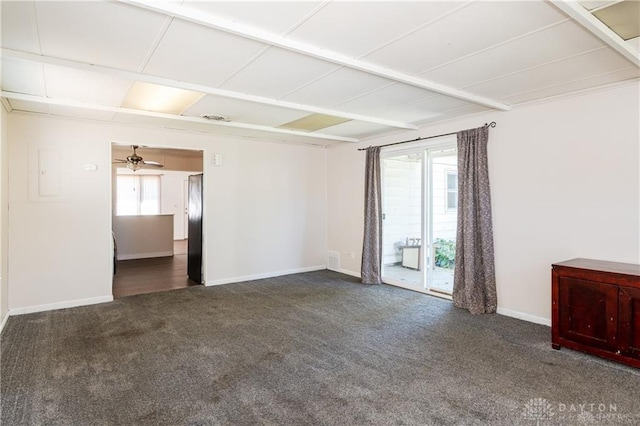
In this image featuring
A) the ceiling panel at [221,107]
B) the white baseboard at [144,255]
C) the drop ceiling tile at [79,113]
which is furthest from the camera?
the white baseboard at [144,255]

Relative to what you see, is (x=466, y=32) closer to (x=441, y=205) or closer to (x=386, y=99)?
(x=386, y=99)

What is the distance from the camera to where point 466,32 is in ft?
7.38

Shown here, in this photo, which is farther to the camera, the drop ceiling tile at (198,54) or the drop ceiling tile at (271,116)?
the drop ceiling tile at (271,116)

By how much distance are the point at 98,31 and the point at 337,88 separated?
1.93 m

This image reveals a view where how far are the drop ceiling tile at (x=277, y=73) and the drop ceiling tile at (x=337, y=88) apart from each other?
12cm

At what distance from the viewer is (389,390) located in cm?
243

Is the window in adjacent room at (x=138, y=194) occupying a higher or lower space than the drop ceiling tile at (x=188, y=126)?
lower

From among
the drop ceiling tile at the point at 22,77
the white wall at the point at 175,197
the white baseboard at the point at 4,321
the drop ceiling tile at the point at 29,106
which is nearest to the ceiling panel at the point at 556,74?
the drop ceiling tile at the point at 22,77

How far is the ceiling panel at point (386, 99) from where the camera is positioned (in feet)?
11.2

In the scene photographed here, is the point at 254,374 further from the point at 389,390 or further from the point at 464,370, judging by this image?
the point at 464,370

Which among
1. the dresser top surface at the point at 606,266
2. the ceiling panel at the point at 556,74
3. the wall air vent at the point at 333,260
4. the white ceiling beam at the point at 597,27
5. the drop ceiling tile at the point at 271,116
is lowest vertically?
the wall air vent at the point at 333,260

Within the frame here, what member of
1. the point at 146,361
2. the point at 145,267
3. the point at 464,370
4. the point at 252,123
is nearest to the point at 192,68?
the point at 252,123

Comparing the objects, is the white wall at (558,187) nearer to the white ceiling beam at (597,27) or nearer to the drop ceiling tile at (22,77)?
the white ceiling beam at (597,27)

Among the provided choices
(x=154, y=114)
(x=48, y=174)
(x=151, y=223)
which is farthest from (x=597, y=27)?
(x=151, y=223)
